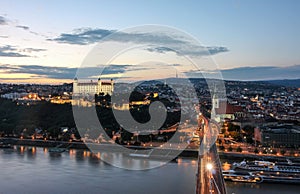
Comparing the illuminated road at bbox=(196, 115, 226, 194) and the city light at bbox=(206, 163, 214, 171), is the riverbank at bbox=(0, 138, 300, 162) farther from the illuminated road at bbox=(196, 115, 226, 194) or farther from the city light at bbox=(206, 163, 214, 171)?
the city light at bbox=(206, 163, 214, 171)

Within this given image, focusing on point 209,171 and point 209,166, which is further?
point 209,166

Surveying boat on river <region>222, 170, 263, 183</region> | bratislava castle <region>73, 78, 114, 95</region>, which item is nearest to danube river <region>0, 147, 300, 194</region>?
boat on river <region>222, 170, 263, 183</region>

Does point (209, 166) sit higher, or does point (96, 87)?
point (96, 87)

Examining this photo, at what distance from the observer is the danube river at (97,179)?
3.81 m

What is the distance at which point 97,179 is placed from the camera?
418 centimetres

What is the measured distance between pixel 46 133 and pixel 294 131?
4649 millimetres

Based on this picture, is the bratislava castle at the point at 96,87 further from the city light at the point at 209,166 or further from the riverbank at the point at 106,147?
the city light at the point at 209,166

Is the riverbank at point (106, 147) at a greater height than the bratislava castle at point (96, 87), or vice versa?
the bratislava castle at point (96, 87)

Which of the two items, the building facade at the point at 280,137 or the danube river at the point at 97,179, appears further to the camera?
the building facade at the point at 280,137

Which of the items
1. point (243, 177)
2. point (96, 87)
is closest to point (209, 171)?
point (243, 177)

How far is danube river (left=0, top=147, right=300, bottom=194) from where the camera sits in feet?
12.5

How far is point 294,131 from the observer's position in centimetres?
690

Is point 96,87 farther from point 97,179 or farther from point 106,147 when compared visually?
point 97,179

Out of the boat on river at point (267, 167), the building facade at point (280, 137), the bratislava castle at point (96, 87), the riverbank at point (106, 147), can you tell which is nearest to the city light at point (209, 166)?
the boat on river at point (267, 167)
